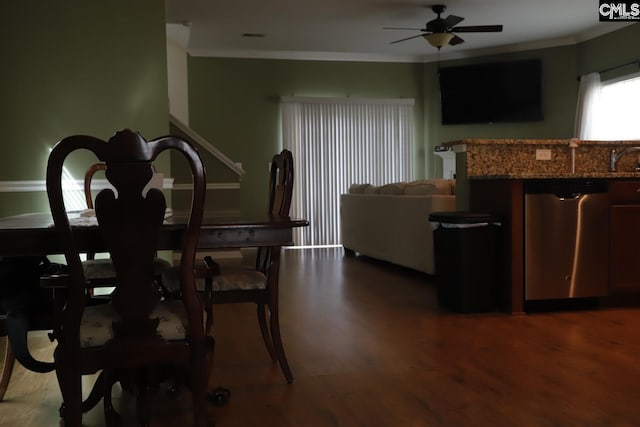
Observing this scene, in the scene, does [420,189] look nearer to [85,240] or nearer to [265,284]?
[265,284]

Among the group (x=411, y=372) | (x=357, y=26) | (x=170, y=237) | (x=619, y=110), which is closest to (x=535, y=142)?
(x=411, y=372)

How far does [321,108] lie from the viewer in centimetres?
870

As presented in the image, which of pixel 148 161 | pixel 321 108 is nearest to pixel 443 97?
pixel 321 108

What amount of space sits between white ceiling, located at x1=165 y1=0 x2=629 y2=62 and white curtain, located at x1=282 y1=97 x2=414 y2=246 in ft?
2.54

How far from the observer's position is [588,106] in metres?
7.75

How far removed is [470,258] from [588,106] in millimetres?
5038

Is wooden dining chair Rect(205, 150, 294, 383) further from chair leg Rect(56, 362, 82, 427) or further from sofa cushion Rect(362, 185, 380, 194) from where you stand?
sofa cushion Rect(362, 185, 380, 194)

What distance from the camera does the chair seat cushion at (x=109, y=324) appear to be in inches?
71.1

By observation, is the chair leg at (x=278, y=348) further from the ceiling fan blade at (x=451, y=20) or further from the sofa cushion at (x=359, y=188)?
the ceiling fan blade at (x=451, y=20)

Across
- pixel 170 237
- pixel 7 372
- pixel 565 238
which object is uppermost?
pixel 170 237

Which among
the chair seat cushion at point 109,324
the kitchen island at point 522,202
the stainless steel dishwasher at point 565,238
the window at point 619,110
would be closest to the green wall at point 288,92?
the window at point 619,110

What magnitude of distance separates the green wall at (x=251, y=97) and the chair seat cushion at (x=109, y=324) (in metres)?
6.40

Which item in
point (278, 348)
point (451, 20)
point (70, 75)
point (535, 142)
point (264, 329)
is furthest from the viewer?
point (451, 20)

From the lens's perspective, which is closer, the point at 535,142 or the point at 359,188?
the point at 535,142
